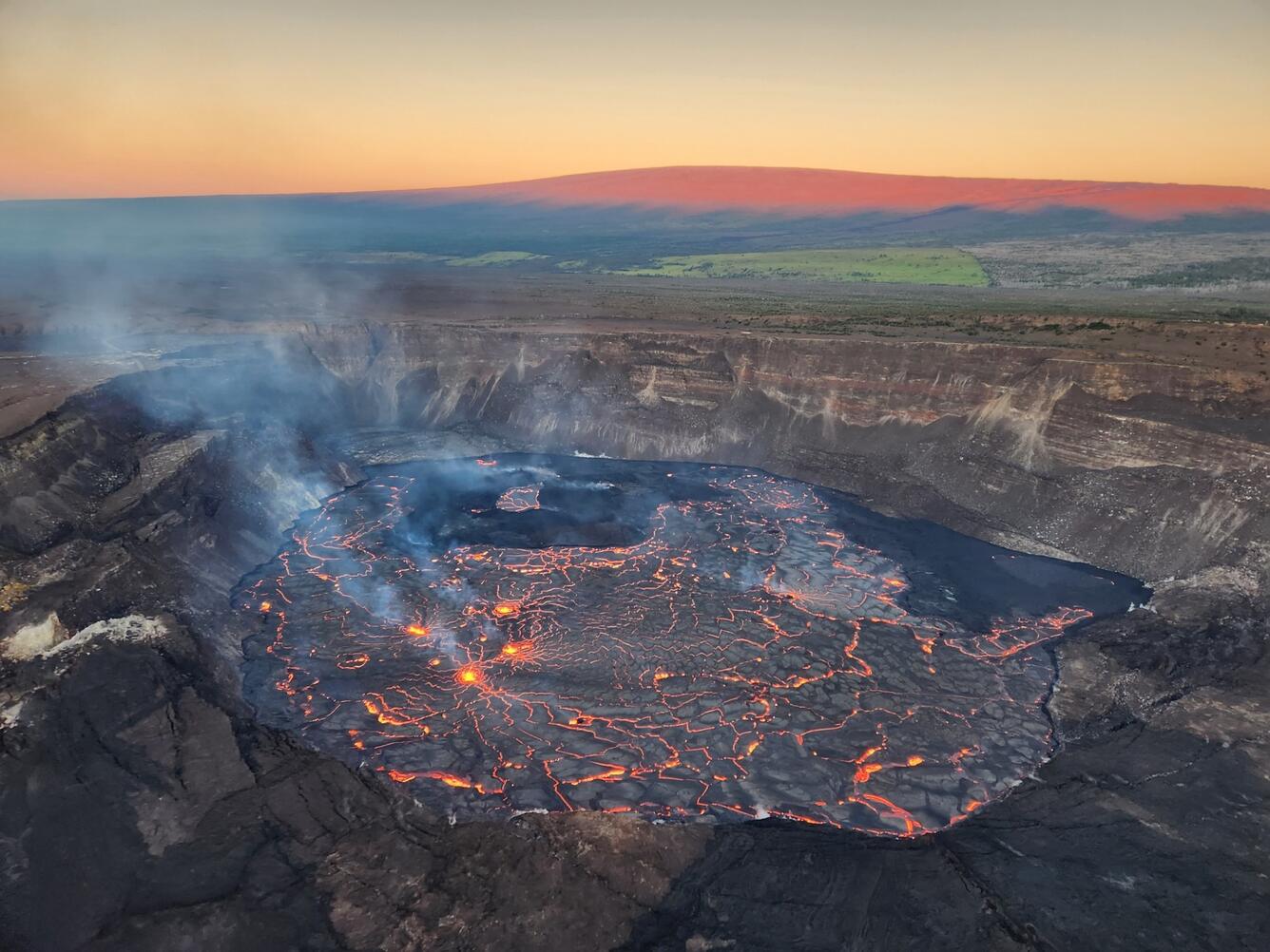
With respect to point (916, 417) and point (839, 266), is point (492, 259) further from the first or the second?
point (916, 417)

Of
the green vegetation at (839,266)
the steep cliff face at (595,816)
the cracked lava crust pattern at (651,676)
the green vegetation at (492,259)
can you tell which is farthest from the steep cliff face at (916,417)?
the green vegetation at (492,259)

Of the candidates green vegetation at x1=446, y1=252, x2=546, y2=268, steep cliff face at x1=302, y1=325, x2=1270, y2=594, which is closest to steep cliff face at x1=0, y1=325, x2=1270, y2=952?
steep cliff face at x1=302, y1=325, x2=1270, y2=594

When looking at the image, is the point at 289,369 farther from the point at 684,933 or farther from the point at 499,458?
the point at 684,933

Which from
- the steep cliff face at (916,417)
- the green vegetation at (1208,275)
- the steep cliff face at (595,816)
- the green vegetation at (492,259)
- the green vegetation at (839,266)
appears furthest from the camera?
the green vegetation at (492,259)

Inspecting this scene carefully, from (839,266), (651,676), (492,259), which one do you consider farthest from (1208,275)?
(492,259)

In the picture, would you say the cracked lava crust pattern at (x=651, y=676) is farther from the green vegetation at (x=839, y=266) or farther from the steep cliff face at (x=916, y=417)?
the green vegetation at (x=839, y=266)
